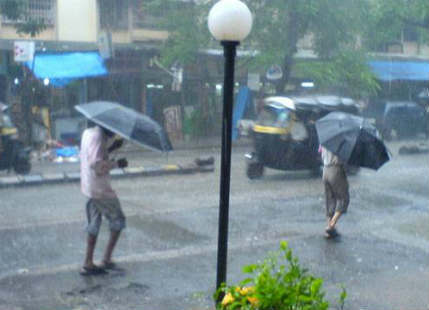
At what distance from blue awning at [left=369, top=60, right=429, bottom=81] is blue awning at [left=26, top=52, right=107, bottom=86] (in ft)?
34.8

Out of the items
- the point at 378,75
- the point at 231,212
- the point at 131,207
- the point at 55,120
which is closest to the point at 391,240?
the point at 231,212

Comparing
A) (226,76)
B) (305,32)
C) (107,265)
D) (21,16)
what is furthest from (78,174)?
(305,32)

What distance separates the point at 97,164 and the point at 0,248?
2.19 metres

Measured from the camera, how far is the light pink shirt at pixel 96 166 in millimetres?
6918

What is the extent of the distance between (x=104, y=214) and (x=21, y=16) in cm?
1304

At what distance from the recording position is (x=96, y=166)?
22.7 ft

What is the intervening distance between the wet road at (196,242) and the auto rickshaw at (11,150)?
1563 mm

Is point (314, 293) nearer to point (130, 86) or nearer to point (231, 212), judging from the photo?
point (231, 212)

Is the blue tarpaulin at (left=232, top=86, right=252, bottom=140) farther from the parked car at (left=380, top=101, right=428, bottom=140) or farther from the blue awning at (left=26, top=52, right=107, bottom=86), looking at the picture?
the blue awning at (left=26, top=52, right=107, bottom=86)

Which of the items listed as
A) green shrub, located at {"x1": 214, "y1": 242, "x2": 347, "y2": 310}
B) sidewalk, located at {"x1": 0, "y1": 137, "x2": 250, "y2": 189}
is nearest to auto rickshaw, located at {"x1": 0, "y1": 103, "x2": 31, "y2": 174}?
sidewalk, located at {"x1": 0, "y1": 137, "x2": 250, "y2": 189}

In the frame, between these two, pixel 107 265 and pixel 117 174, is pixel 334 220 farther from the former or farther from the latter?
pixel 117 174

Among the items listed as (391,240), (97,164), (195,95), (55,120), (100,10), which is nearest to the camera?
(97,164)

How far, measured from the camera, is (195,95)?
23375 mm

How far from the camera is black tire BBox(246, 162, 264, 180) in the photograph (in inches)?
584
